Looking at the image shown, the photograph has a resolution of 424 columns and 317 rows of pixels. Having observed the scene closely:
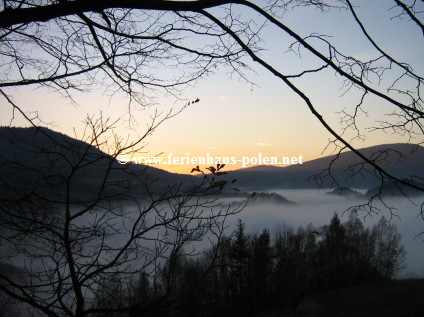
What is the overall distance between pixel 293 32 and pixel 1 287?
2.23 m

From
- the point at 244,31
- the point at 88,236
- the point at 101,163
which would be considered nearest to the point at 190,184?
the point at 101,163

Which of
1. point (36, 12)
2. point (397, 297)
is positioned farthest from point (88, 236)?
point (397, 297)

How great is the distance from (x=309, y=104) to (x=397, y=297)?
129 feet

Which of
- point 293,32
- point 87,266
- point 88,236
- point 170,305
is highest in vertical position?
point 293,32

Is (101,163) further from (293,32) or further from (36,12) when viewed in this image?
(293,32)

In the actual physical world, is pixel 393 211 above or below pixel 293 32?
below

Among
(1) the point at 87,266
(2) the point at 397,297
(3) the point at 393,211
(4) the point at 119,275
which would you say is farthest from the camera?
(2) the point at 397,297

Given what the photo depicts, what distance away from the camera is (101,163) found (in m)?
2.88

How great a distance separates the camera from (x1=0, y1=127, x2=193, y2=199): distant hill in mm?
2689

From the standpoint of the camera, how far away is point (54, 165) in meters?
2.90

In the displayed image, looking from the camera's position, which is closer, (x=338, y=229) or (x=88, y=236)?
(x=88, y=236)

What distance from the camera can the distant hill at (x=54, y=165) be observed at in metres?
2.69

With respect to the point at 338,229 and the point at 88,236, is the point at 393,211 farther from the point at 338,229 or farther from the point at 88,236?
the point at 338,229

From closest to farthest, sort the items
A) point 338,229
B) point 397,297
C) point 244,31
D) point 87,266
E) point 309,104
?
point 309,104, point 244,31, point 87,266, point 397,297, point 338,229
